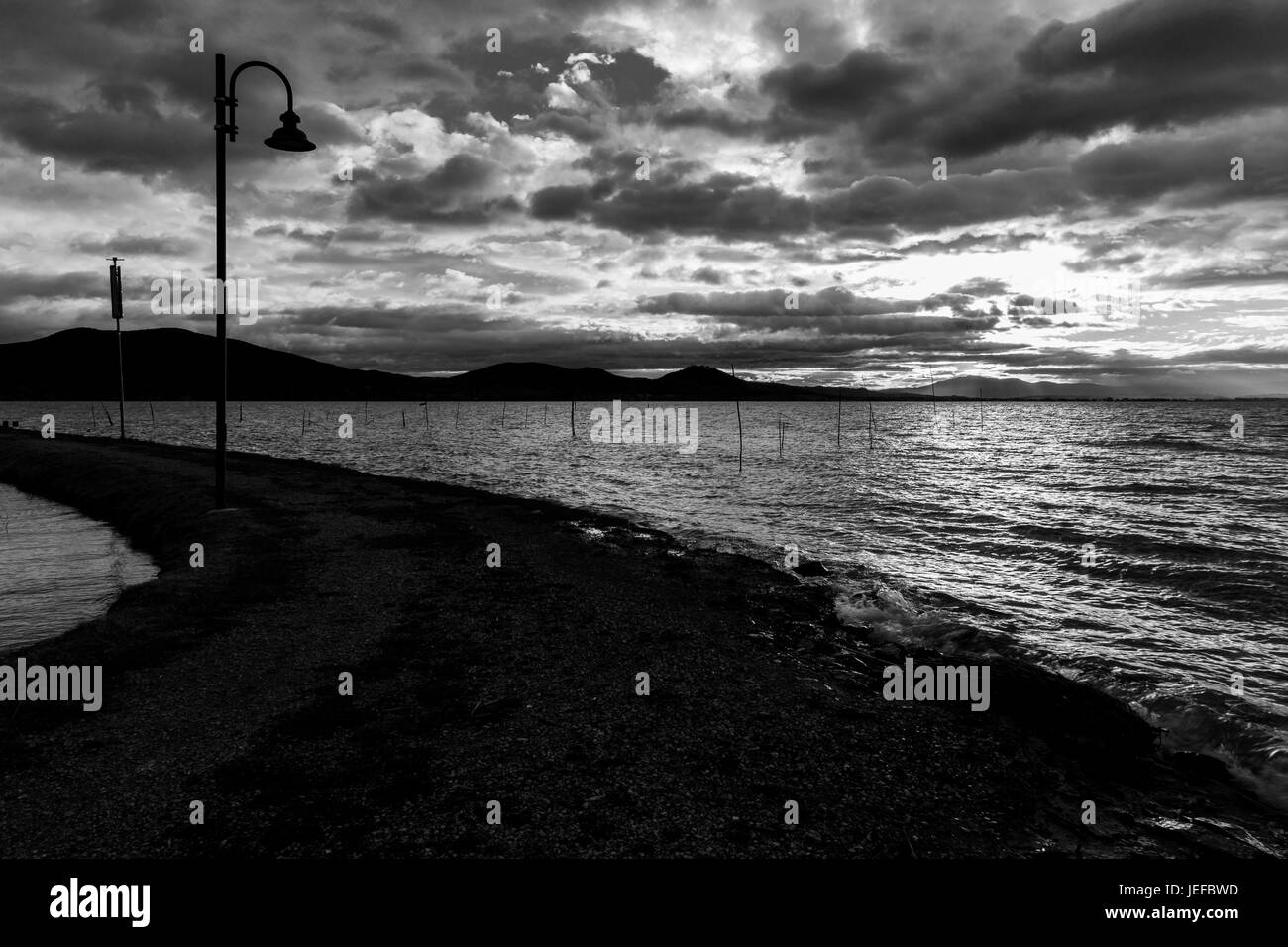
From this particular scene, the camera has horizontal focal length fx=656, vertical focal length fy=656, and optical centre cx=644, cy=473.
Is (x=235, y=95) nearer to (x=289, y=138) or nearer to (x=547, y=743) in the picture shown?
(x=289, y=138)

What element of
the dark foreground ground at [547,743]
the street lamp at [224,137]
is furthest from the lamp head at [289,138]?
the dark foreground ground at [547,743]

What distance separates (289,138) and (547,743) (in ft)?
56.6

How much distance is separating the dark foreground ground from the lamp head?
1102cm

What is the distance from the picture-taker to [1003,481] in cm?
4434

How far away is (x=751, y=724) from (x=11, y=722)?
345 inches

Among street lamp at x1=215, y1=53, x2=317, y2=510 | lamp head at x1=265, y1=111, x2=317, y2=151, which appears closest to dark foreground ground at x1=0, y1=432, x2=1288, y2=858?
street lamp at x1=215, y1=53, x2=317, y2=510

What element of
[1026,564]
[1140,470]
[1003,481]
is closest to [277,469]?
[1026,564]

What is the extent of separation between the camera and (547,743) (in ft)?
24.6

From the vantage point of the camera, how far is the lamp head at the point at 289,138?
17.0 metres

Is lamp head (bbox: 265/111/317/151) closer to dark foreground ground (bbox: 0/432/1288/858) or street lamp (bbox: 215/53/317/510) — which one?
street lamp (bbox: 215/53/317/510)

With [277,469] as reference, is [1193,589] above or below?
below

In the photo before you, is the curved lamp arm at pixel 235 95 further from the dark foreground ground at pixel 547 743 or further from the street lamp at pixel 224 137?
the dark foreground ground at pixel 547 743

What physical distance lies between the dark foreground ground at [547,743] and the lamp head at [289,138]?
36.1 ft
